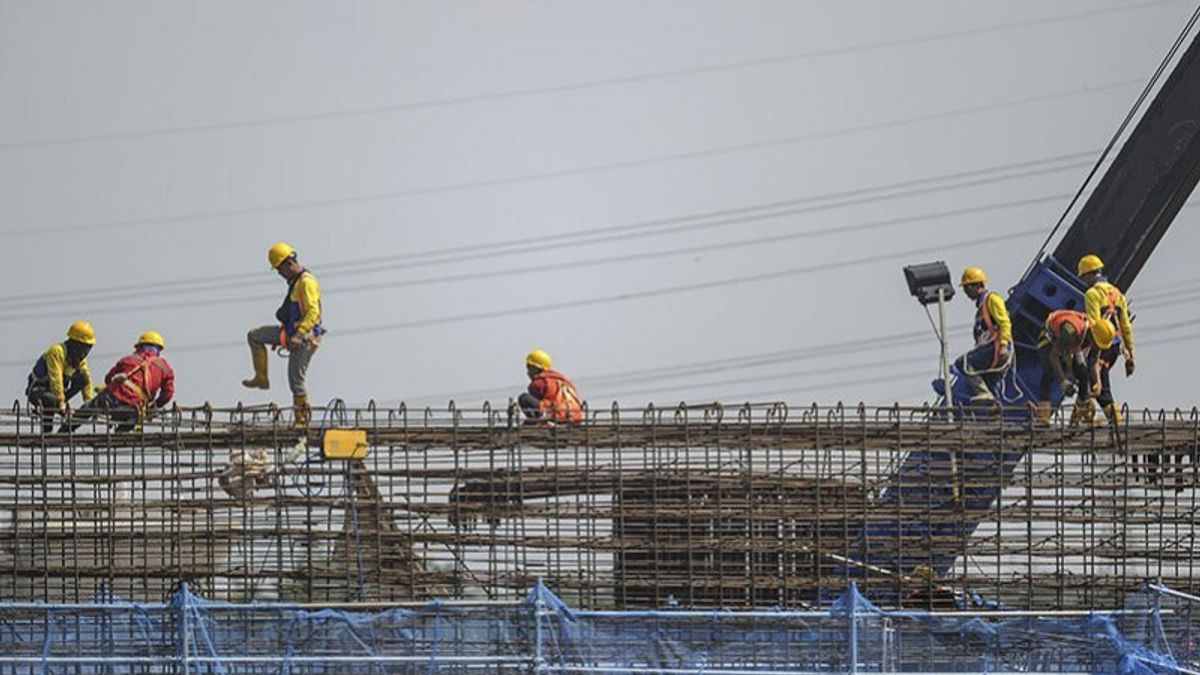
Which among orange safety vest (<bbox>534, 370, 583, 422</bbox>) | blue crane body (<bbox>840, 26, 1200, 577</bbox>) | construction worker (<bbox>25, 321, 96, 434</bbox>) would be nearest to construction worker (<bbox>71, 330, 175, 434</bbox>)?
Result: construction worker (<bbox>25, 321, 96, 434</bbox>)

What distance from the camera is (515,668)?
74.1 feet

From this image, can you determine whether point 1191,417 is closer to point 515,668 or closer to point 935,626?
point 935,626

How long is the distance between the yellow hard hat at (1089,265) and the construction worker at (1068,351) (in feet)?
1.79

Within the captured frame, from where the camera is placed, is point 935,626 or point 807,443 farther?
point 807,443

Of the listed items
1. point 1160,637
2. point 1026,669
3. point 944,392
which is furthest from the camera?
point 944,392

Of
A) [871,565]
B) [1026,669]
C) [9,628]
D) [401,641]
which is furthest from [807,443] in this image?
[9,628]

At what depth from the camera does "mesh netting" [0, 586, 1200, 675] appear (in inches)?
869

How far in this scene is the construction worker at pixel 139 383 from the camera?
89.2 feet

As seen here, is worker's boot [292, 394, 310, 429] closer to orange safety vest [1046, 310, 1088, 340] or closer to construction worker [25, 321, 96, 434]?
construction worker [25, 321, 96, 434]

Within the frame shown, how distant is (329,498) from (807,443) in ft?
17.1

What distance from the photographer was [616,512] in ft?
81.3

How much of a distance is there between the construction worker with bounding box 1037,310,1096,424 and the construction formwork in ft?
5.43

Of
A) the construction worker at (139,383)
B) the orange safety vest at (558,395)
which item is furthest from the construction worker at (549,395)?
the construction worker at (139,383)

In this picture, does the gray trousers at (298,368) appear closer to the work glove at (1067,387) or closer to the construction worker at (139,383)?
the construction worker at (139,383)
